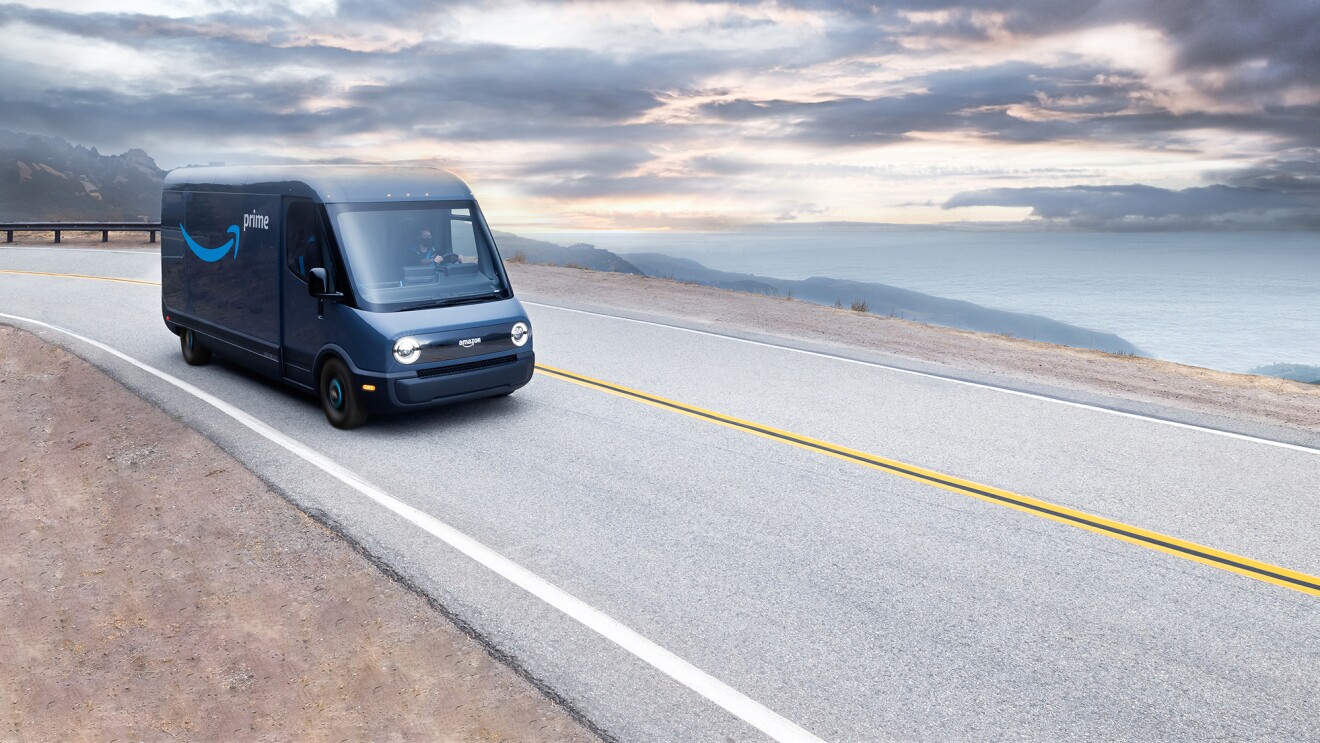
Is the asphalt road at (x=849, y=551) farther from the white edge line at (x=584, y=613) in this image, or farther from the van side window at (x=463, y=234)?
the van side window at (x=463, y=234)

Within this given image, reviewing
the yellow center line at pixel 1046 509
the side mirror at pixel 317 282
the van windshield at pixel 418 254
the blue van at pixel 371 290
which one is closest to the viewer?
the yellow center line at pixel 1046 509

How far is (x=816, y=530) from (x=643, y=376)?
17.2ft

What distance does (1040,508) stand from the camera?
6.98 metres

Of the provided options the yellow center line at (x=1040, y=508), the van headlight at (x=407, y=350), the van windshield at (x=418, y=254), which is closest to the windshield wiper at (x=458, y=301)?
the van windshield at (x=418, y=254)

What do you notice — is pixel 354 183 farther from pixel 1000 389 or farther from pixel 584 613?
pixel 1000 389

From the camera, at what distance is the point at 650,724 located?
418 centimetres

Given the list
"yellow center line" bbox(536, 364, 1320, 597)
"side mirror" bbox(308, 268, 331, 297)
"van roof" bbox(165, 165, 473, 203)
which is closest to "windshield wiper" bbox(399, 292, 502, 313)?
"side mirror" bbox(308, 268, 331, 297)

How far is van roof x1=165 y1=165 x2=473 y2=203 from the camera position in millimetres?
9075

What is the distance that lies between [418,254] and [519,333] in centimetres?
126

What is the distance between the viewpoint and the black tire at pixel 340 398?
8802mm

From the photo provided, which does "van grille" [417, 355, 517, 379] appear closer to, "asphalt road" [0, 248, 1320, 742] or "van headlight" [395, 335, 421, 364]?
"van headlight" [395, 335, 421, 364]

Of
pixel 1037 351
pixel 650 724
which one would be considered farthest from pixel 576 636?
pixel 1037 351

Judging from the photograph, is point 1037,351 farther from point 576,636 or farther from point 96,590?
point 96,590

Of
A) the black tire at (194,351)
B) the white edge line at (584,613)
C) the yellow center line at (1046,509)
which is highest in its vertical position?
the yellow center line at (1046,509)
